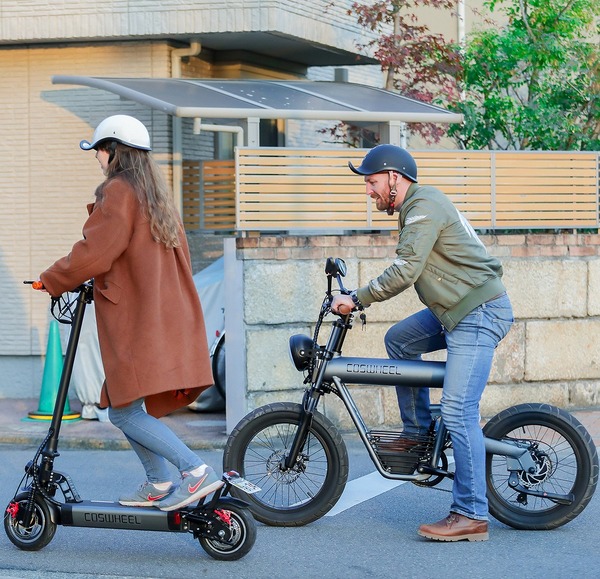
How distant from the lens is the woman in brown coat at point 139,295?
545cm

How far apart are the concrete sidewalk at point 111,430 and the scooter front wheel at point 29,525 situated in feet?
11.2

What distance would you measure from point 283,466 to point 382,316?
3.66m

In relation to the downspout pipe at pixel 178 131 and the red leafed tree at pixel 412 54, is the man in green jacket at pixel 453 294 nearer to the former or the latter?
the downspout pipe at pixel 178 131

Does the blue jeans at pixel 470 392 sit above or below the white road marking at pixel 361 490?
above

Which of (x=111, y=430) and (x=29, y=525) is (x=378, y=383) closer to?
(x=29, y=525)

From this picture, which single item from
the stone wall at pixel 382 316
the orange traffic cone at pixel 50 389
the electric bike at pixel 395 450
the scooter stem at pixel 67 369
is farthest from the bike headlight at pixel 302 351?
the orange traffic cone at pixel 50 389

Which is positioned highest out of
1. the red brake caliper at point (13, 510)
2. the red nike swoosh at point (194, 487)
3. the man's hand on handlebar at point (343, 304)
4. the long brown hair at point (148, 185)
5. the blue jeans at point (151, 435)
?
the long brown hair at point (148, 185)

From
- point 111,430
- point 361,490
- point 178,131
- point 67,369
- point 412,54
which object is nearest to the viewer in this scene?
point 67,369

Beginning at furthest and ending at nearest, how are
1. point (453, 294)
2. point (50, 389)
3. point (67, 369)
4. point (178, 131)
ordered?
point (178, 131), point (50, 389), point (453, 294), point (67, 369)

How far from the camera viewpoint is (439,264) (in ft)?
19.5

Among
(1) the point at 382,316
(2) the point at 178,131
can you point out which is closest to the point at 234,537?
(1) the point at 382,316

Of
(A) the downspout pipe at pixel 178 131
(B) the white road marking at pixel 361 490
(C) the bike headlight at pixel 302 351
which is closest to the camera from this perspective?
(C) the bike headlight at pixel 302 351

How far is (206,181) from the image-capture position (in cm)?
1198

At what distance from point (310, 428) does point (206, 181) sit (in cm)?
609
